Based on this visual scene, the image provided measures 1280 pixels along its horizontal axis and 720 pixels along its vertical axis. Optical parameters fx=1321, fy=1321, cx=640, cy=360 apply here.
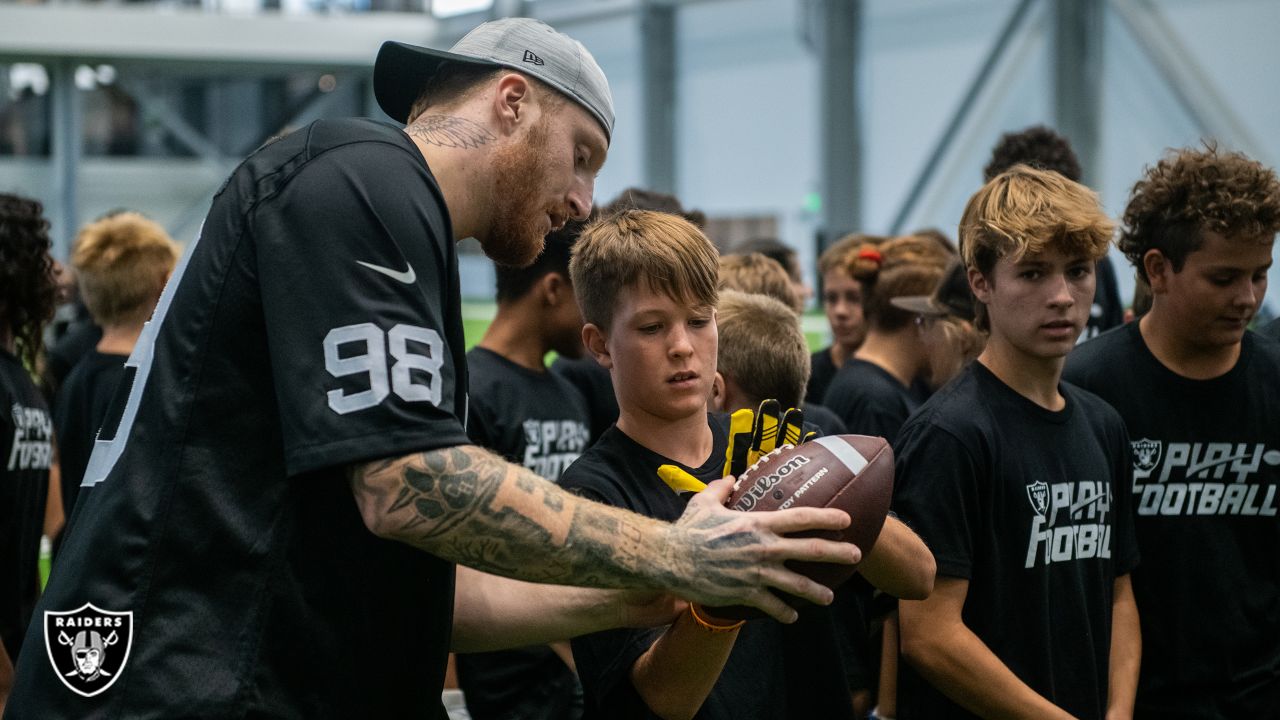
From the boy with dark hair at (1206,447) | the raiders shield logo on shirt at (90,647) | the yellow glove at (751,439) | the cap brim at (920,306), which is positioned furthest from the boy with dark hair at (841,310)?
the raiders shield logo on shirt at (90,647)

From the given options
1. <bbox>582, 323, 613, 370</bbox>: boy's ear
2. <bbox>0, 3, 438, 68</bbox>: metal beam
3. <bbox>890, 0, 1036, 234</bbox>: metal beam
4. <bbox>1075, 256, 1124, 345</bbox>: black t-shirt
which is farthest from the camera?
<bbox>0, 3, 438, 68</bbox>: metal beam

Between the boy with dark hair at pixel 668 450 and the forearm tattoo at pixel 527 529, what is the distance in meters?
0.58

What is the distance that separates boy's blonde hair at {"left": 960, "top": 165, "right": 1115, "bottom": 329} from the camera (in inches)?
126

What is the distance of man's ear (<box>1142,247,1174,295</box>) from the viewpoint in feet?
12.0

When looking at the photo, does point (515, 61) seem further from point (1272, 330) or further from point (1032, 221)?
point (1272, 330)

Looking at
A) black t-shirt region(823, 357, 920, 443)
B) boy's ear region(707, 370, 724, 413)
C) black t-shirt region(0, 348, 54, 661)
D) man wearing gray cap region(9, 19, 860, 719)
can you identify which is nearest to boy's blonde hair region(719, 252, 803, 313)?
black t-shirt region(823, 357, 920, 443)

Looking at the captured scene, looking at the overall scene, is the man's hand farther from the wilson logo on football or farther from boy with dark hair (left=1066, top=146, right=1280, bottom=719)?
boy with dark hair (left=1066, top=146, right=1280, bottom=719)

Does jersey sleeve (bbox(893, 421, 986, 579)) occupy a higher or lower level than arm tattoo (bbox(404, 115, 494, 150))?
lower

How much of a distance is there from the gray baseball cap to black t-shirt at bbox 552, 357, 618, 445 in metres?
2.50

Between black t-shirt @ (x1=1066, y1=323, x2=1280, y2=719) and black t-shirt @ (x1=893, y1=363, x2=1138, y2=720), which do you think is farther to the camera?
black t-shirt @ (x1=1066, y1=323, x2=1280, y2=719)

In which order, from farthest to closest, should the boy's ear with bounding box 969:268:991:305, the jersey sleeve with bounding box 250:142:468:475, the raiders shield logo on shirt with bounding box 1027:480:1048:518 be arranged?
the boy's ear with bounding box 969:268:991:305 → the raiders shield logo on shirt with bounding box 1027:480:1048:518 → the jersey sleeve with bounding box 250:142:468:475

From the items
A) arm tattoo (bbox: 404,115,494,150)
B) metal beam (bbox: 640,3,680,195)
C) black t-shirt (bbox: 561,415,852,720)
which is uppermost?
metal beam (bbox: 640,3,680,195)

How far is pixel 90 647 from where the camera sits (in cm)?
203

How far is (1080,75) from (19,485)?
32.0ft
